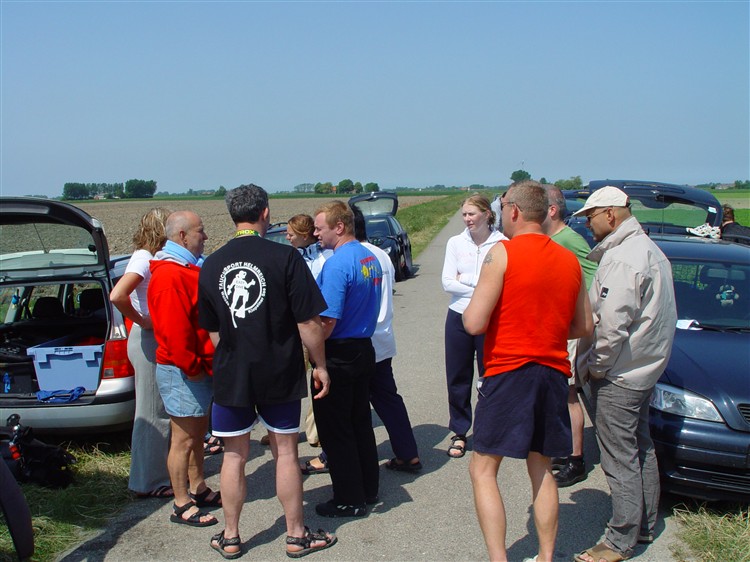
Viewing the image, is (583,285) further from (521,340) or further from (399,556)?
(399,556)

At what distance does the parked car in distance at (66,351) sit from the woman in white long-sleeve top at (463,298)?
8.10 feet

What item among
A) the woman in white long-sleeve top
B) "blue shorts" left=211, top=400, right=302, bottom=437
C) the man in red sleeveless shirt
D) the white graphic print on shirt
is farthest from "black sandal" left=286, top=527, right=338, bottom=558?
the woman in white long-sleeve top

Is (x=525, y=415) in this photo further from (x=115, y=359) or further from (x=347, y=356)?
(x=115, y=359)

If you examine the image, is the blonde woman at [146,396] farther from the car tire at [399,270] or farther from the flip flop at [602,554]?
the car tire at [399,270]

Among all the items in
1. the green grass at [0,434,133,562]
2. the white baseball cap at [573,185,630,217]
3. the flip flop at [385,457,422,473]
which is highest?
the white baseball cap at [573,185,630,217]

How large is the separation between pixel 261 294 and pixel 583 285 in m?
1.65

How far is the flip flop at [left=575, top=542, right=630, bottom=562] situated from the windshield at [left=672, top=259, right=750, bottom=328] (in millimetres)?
2040

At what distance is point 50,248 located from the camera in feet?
20.9

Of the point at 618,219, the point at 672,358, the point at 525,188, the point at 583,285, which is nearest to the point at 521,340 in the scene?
the point at 583,285

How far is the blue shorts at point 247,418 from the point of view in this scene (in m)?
3.79

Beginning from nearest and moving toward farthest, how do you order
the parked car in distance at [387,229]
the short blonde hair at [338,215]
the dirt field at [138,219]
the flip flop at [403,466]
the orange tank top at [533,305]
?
the orange tank top at [533,305] → the short blonde hair at [338,215] → the flip flop at [403,466] → the parked car in distance at [387,229] → the dirt field at [138,219]

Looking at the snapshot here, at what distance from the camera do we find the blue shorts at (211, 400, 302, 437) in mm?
3793

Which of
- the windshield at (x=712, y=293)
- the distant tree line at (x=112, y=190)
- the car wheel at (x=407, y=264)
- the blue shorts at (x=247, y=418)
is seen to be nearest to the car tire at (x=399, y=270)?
the car wheel at (x=407, y=264)

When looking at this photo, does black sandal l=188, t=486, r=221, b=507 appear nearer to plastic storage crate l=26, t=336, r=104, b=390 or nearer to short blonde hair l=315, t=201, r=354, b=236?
plastic storage crate l=26, t=336, r=104, b=390
